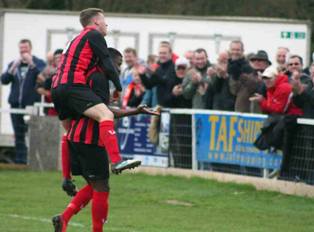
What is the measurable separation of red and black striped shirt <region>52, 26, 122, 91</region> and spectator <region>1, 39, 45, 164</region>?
10.6m

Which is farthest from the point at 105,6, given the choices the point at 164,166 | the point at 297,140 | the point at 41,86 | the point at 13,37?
the point at 297,140

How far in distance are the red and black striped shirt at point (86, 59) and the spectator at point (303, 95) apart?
4891 millimetres

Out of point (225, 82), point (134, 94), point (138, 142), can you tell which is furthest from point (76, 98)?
point (134, 94)

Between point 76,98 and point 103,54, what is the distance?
1.64 feet

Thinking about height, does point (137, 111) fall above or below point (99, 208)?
above

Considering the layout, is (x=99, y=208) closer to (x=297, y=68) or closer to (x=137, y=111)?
(x=137, y=111)

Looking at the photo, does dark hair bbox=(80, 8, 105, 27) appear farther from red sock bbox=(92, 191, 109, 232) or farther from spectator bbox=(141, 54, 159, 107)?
spectator bbox=(141, 54, 159, 107)

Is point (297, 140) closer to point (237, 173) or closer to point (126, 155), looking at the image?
point (237, 173)

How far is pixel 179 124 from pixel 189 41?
22.6ft

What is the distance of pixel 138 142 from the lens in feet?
69.7

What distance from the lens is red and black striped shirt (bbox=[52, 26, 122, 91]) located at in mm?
12336

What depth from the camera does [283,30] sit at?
2644 cm

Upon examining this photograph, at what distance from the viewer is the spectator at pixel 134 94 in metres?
21.5

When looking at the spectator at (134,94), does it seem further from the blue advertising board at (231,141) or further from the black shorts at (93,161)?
the black shorts at (93,161)
